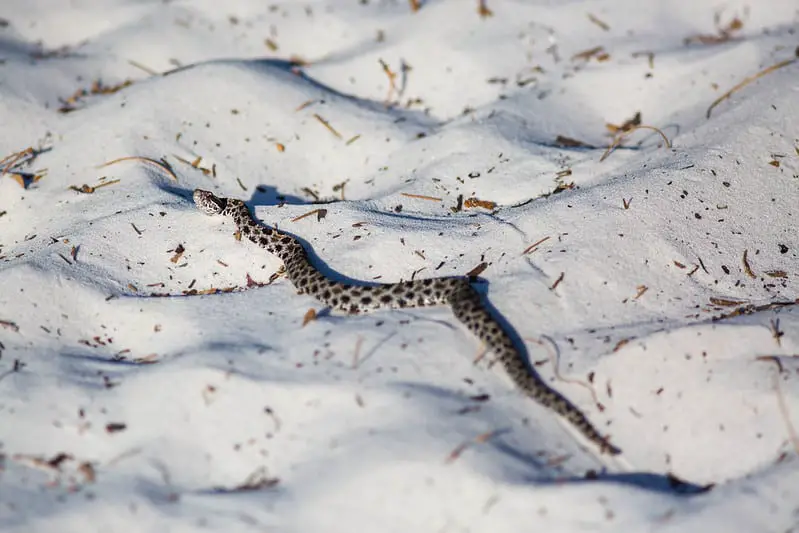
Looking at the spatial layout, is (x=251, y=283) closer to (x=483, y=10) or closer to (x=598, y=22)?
(x=483, y=10)

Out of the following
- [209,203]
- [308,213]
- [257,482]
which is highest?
[209,203]

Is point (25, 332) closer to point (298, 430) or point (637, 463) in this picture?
point (298, 430)

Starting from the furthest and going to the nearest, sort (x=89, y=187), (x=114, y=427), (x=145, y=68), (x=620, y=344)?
(x=145, y=68)
(x=89, y=187)
(x=620, y=344)
(x=114, y=427)

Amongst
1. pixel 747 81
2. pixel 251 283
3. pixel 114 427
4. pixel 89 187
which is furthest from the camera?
pixel 747 81

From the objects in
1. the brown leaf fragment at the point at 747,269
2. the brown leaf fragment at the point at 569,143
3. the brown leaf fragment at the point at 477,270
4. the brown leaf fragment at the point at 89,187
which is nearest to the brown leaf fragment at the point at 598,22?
the brown leaf fragment at the point at 569,143

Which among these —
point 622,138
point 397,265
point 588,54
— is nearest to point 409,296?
point 397,265

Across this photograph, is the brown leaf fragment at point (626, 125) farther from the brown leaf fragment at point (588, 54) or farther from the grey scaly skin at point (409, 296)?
the grey scaly skin at point (409, 296)

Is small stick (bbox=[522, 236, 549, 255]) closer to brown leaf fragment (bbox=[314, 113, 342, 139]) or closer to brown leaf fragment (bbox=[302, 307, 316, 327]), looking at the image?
brown leaf fragment (bbox=[302, 307, 316, 327])
